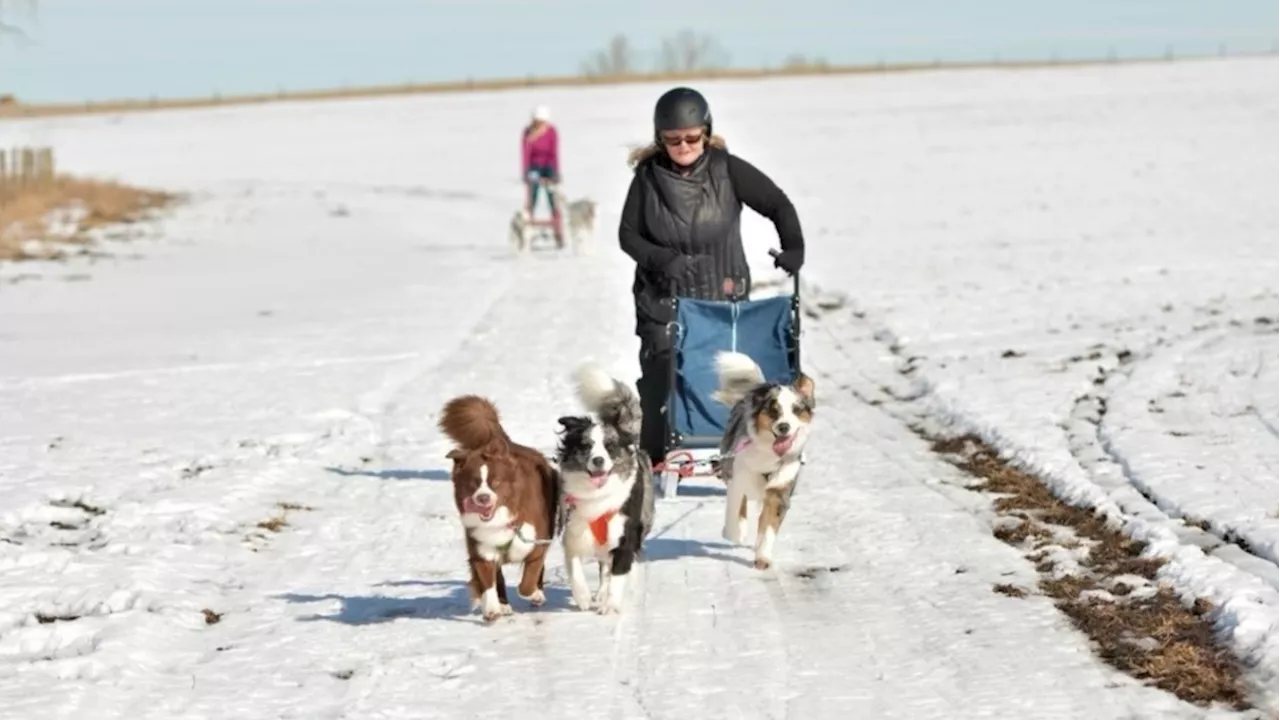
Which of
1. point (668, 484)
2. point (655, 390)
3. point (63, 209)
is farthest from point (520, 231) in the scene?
point (655, 390)

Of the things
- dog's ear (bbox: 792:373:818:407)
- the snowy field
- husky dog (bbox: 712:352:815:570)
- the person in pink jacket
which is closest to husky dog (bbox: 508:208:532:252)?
the person in pink jacket

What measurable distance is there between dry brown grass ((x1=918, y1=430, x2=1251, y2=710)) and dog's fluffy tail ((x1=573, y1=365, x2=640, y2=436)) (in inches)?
65.9

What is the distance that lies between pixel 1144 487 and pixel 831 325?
8.27 metres

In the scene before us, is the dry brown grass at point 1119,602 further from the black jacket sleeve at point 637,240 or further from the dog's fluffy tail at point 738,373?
the black jacket sleeve at point 637,240

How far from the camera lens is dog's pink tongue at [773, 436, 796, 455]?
25.6 ft

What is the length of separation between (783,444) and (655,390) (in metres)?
1.57

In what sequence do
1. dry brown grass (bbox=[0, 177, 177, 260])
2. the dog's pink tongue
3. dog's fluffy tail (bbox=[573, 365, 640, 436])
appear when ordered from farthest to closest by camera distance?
dry brown grass (bbox=[0, 177, 177, 260]), the dog's pink tongue, dog's fluffy tail (bbox=[573, 365, 640, 436])

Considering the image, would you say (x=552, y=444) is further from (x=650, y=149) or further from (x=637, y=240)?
(x=650, y=149)

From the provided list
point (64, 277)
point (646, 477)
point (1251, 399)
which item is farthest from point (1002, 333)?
point (64, 277)

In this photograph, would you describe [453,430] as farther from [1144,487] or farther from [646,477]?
[1144,487]

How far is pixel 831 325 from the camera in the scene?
687 inches

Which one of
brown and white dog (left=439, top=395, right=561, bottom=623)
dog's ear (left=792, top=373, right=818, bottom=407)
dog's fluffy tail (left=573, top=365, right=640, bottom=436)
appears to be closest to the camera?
brown and white dog (left=439, top=395, right=561, bottom=623)

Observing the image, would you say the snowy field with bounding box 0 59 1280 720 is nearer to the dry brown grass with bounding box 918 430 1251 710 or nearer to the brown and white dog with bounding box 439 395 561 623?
the dry brown grass with bounding box 918 430 1251 710

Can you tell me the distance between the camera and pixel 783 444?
781 centimetres
